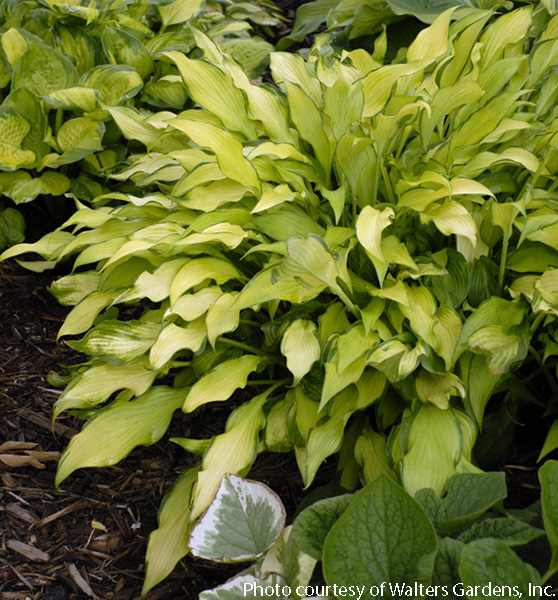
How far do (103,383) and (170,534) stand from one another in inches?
17.5

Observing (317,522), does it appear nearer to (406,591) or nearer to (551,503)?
(406,591)

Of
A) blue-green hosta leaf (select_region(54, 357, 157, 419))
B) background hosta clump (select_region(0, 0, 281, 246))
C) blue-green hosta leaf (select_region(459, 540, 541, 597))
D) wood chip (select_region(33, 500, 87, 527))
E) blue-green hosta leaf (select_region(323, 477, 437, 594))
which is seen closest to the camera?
blue-green hosta leaf (select_region(459, 540, 541, 597))

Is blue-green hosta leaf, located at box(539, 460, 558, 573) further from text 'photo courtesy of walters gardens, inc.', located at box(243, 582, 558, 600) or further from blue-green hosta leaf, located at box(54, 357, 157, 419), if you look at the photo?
blue-green hosta leaf, located at box(54, 357, 157, 419)

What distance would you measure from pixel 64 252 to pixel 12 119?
676mm

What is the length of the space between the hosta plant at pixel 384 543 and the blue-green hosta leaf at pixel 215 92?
1107 mm

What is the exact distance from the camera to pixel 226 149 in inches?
71.1

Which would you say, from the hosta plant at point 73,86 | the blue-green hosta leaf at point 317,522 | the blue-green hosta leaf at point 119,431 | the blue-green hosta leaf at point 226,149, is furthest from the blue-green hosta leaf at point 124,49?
the blue-green hosta leaf at point 317,522

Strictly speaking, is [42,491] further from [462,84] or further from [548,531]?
[462,84]

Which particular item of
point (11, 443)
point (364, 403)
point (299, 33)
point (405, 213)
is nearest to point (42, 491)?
point (11, 443)

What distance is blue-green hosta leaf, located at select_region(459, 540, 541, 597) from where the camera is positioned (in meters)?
1.07

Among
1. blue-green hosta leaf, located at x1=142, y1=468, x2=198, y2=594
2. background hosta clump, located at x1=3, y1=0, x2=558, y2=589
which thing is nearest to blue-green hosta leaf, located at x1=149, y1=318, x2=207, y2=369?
background hosta clump, located at x1=3, y1=0, x2=558, y2=589

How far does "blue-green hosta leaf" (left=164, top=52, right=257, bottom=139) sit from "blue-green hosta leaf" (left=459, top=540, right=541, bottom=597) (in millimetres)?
1400

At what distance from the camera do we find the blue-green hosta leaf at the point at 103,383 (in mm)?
1748

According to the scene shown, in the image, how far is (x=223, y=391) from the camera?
5.60ft
